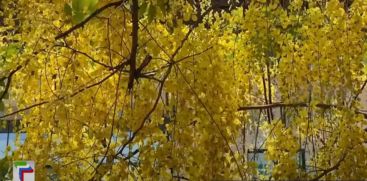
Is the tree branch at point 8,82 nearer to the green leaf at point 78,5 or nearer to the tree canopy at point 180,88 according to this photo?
the tree canopy at point 180,88

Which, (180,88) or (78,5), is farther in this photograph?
(180,88)

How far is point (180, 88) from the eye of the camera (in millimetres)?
2043

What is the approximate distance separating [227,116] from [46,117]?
603 mm

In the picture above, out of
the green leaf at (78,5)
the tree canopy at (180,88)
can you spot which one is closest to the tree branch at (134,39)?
the tree canopy at (180,88)

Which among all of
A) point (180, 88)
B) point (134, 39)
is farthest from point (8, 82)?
point (180, 88)

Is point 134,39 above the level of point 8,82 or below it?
above

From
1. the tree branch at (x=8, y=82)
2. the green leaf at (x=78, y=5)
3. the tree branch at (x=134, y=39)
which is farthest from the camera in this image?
the tree branch at (x=8, y=82)

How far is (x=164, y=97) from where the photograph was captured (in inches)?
88.0

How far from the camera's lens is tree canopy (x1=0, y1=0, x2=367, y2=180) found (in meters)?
2.04

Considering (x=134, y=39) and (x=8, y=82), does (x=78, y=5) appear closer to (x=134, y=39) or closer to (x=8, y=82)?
(x=134, y=39)

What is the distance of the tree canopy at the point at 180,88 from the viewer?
2.04m

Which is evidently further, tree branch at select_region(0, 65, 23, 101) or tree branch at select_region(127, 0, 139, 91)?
tree branch at select_region(0, 65, 23, 101)

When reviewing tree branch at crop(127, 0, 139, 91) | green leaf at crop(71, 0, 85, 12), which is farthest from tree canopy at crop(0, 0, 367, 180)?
green leaf at crop(71, 0, 85, 12)

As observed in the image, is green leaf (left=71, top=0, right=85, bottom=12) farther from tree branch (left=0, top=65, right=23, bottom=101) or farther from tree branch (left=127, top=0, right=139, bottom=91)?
tree branch (left=0, top=65, right=23, bottom=101)
